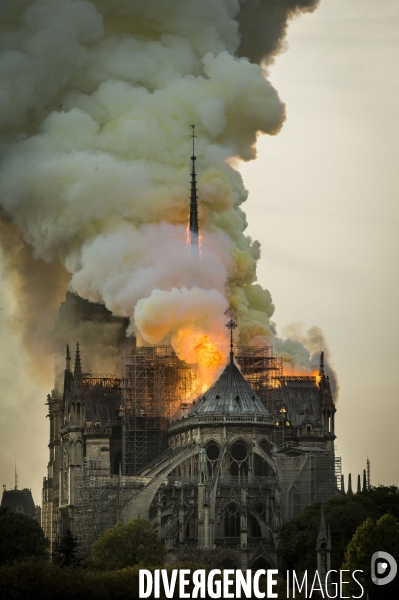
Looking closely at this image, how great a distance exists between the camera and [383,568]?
148 meters

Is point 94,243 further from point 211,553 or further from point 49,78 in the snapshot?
point 211,553

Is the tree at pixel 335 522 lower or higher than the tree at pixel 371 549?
higher

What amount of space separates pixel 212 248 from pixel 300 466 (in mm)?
21472

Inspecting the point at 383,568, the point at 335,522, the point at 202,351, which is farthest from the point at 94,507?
the point at 383,568

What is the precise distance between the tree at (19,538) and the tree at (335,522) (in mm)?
16346

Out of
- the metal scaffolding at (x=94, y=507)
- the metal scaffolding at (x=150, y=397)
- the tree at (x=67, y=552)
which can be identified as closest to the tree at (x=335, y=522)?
the metal scaffolding at (x=94, y=507)

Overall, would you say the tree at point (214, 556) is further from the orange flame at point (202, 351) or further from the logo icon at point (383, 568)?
the logo icon at point (383, 568)

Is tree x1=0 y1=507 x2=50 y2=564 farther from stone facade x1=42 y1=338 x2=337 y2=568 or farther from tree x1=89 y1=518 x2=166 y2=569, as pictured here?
stone facade x1=42 y1=338 x2=337 y2=568

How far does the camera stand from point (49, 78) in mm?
199125

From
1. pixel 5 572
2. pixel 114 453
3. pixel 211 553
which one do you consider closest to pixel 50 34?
Result: pixel 114 453

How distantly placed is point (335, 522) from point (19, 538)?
70.7 ft

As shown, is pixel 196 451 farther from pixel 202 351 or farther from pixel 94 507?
pixel 202 351

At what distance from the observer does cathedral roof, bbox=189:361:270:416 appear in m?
183

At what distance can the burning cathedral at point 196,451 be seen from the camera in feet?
579
